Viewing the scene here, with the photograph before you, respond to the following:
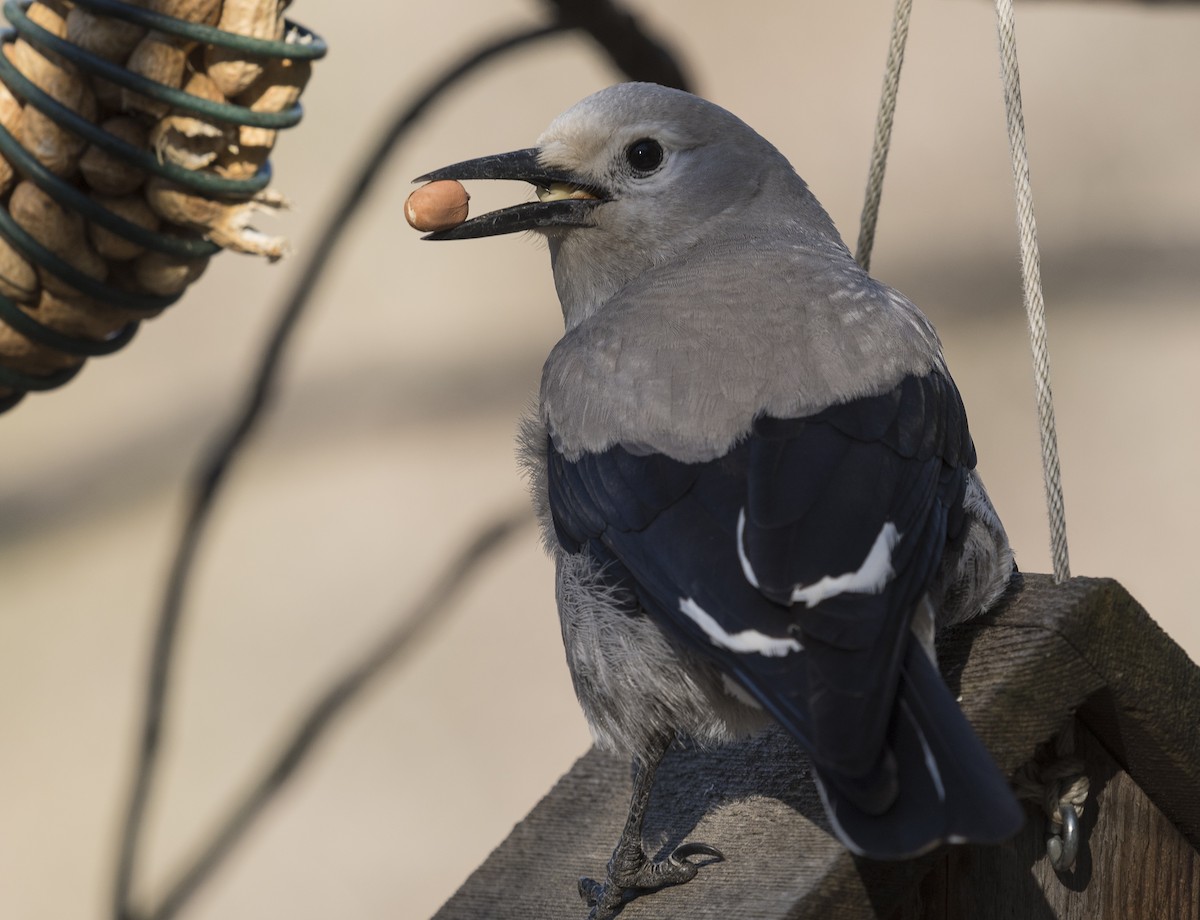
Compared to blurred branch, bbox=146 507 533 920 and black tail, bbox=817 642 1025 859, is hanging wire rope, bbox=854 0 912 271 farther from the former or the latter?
blurred branch, bbox=146 507 533 920

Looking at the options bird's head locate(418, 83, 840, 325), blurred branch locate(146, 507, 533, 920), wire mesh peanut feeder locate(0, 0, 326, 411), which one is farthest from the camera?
blurred branch locate(146, 507, 533, 920)

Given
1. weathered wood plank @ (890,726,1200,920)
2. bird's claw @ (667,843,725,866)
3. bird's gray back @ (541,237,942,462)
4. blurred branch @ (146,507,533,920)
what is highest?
bird's gray back @ (541,237,942,462)

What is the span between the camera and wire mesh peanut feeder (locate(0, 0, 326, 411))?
1.83 metres

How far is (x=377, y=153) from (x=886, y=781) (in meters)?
2.46

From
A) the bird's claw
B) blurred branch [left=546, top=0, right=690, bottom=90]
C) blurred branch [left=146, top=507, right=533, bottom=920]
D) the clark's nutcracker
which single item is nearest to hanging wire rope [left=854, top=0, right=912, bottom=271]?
the clark's nutcracker

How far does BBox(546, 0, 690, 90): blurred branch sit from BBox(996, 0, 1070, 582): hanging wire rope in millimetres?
1207

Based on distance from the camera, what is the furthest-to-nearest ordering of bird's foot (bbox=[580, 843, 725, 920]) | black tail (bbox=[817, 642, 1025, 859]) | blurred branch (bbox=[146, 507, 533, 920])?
blurred branch (bbox=[146, 507, 533, 920]), bird's foot (bbox=[580, 843, 725, 920]), black tail (bbox=[817, 642, 1025, 859])

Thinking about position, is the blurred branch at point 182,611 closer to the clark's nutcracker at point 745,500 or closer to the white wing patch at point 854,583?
the clark's nutcracker at point 745,500

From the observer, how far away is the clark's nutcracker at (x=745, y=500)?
1.31m

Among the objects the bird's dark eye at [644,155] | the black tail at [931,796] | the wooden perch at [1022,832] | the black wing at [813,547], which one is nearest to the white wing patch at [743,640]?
the black wing at [813,547]

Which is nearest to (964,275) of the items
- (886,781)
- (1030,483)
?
(1030,483)

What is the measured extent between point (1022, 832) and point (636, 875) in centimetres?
41

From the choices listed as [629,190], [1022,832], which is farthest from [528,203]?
[1022,832]

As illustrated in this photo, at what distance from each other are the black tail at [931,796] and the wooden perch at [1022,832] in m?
0.21
